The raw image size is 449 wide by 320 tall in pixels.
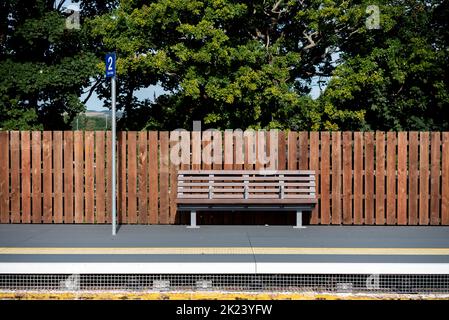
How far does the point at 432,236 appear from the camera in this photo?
10.6m

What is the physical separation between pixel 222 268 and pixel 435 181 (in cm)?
630

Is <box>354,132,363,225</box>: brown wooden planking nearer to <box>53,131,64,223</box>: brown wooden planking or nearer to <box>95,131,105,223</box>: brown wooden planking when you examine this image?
<box>95,131,105,223</box>: brown wooden planking

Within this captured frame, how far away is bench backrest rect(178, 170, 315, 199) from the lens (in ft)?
38.7

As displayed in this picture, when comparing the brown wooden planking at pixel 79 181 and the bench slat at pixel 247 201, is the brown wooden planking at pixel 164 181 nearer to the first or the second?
the bench slat at pixel 247 201

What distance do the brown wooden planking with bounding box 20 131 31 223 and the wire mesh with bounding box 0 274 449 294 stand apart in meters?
4.66

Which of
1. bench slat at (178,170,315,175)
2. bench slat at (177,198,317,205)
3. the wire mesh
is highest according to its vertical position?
bench slat at (178,170,315,175)

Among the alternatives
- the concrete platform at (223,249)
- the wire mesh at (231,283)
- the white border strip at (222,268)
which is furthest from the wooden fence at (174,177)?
A: the white border strip at (222,268)

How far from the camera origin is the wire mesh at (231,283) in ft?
24.8

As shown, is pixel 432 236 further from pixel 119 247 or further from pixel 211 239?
pixel 119 247

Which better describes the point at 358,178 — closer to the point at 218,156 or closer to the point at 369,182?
the point at 369,182

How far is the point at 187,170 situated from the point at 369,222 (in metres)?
3.65

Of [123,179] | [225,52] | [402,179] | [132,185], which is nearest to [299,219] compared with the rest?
[402,179]

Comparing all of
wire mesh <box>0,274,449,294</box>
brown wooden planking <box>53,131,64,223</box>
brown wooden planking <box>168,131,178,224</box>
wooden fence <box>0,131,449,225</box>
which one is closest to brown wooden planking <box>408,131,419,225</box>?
wooden fence <box>0,131,449,225</box>

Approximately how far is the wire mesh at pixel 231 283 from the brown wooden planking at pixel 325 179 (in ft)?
14.6
